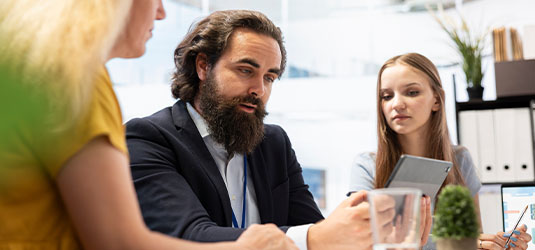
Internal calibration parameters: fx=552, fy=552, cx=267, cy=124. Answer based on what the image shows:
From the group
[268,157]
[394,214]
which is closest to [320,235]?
[394,214]

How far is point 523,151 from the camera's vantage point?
3287mm

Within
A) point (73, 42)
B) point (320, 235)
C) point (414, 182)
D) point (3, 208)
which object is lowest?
point (320, 235)

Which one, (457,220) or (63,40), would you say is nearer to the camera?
(63,40)

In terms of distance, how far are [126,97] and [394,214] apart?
278 inches

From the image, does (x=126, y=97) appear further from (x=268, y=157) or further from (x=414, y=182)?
(x=414, y=182)

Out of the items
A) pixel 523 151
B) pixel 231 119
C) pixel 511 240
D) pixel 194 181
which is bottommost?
pixel 523 151

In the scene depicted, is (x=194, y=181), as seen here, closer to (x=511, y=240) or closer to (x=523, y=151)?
(x=511, y=240)

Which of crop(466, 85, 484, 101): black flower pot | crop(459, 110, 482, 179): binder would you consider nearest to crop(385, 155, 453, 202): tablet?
crop(459, 110, 482, 179): binder

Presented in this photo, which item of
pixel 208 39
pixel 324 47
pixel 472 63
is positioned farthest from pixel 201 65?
pixel 324 47

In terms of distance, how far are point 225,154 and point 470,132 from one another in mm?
2036

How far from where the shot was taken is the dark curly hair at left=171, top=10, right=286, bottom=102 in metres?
1.97

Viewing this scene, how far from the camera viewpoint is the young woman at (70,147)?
2.08ft

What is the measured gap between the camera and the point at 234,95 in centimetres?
189

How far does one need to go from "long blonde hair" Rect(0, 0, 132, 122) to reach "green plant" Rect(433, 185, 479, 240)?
569 mm
